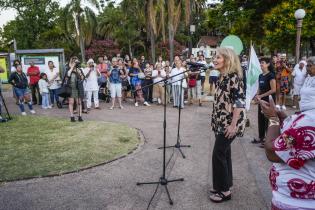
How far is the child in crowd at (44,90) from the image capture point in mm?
13195

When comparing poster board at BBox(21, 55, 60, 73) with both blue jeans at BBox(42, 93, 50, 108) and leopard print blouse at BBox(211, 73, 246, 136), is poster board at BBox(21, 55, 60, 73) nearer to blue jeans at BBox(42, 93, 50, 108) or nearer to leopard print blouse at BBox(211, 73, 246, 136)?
blue jeans at BBox(42, 93, 50, 108)

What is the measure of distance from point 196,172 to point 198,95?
807 cm

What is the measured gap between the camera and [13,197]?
14.9 ft

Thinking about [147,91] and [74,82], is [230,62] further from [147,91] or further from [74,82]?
[147,91]

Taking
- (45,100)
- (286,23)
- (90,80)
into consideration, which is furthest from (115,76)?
(286,23)

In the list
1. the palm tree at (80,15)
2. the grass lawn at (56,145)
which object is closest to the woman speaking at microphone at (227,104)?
the grass lawn at (56,145)

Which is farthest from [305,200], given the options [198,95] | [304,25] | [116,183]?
[304,25]

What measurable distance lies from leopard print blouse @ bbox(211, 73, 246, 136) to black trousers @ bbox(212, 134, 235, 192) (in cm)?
14

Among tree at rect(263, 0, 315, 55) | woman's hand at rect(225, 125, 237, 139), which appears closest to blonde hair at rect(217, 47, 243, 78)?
woman's hand at rect(225, 125, 237, 139)

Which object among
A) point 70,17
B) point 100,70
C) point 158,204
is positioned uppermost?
point 70,17

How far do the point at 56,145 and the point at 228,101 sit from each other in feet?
15.4

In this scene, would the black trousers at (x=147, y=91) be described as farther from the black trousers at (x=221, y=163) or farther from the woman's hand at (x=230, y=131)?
the woman's hand at (x=230, y=131)

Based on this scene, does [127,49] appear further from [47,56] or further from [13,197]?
[13,197]

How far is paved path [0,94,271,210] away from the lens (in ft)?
14.1
